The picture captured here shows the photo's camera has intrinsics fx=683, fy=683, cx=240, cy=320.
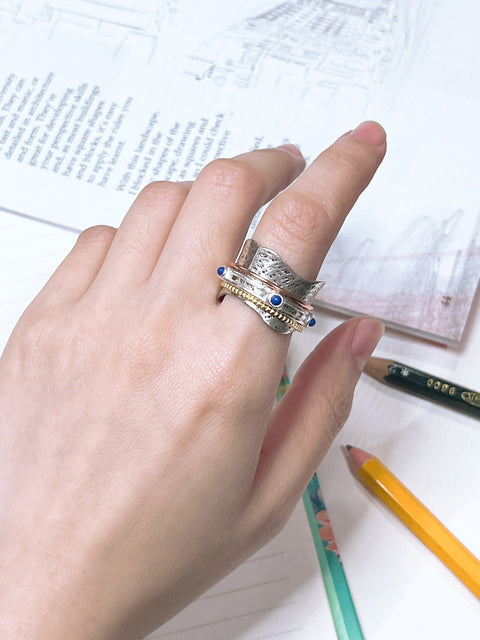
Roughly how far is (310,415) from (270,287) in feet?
0.38

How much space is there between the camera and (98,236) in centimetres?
60

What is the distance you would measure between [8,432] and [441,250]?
1.44ft

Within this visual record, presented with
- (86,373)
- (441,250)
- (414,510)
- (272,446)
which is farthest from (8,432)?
(441,250)

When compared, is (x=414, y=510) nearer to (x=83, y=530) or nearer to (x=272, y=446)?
(x=272, y=446)

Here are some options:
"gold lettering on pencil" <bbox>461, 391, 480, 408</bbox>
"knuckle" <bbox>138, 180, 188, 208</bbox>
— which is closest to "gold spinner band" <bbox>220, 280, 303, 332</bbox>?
"knuckle" <bbox>138, 180, 188, 208</bbox>

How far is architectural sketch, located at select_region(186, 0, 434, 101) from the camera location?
0.80m

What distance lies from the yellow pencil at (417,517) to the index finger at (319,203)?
0.20 metres

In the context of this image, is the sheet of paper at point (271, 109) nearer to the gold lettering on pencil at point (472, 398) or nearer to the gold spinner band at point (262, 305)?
the gold lettering on pencil at point (472, 398)

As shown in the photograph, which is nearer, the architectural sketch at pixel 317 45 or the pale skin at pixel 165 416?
the pale skin at pixel 165 416

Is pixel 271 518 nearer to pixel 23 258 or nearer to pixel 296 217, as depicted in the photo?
pixel 296 217

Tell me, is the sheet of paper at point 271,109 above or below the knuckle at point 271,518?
above

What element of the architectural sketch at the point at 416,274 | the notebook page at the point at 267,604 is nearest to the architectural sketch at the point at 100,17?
the architectural sketch at the point at 416,274

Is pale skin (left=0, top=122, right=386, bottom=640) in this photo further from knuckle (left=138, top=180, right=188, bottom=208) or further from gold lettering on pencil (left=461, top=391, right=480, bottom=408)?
gold lettering on pencil (left=461, top=391, right=480, bottom=408)

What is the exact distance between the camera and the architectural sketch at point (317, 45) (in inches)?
31.5
